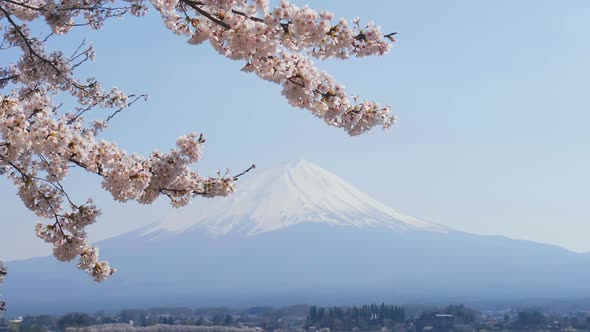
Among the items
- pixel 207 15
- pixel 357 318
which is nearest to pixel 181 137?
pixel 207 15

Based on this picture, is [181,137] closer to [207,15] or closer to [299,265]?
[207,15]

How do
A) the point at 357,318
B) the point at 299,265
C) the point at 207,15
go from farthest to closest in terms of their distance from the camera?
the point at 299,265, the point at 357,318, the point at 207,15

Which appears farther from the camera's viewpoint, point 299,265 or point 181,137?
point 299,265

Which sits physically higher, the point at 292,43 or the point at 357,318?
the point at 357,318

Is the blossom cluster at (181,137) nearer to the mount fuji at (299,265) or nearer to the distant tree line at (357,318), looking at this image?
the distant tree line at (357,318)

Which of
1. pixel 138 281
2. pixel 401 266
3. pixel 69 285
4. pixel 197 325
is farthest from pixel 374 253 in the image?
pixel 197 325

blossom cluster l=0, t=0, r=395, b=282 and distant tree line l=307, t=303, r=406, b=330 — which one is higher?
distant tree line l=307, t=303, r=406, b=330

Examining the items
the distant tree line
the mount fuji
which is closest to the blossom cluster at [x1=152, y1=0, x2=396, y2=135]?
the distant tree line

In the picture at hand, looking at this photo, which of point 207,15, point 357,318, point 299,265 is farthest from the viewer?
point 299,265

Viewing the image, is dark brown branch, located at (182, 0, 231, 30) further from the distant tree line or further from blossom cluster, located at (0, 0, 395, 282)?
the distant tree line

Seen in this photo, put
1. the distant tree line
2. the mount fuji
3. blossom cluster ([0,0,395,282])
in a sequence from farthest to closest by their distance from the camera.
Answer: the mount fuji
the distant tree line
blossom cluster ([0,0,395,282])

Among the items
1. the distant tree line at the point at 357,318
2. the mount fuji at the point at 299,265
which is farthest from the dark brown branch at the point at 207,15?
the mount fuji at the point at 299,265

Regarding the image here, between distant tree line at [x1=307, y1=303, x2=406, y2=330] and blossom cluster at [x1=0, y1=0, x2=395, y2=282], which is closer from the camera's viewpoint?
blossom cluster at [x1=0, y1=0, x2=395, y2=282]

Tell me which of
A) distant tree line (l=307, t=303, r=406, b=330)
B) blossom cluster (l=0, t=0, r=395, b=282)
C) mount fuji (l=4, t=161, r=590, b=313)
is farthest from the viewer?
mount fuji (l=4, t=161, r=590, b=313)
